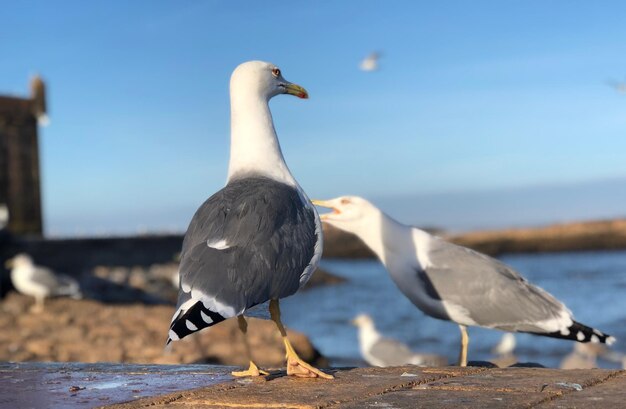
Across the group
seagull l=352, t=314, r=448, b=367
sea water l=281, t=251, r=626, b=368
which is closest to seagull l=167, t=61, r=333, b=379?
seagull l=352, t=314, r=448, b=367

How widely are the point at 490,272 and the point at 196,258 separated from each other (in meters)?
2.87

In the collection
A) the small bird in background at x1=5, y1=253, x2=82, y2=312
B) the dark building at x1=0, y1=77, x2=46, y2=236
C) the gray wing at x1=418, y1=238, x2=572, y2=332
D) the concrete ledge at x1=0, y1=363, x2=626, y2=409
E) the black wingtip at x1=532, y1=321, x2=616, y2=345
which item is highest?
the dark building at x1=0, y1=77, x2=46, y2=236

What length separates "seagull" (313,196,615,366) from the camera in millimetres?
5910

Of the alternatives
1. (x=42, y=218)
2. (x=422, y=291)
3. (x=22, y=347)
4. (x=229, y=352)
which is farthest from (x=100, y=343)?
(x=42, y=218)

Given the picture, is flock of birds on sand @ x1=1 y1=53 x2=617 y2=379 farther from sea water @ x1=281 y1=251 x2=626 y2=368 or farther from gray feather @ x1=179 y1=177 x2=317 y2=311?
sea water @ x1=281 y1=251 x2=626 y2=368

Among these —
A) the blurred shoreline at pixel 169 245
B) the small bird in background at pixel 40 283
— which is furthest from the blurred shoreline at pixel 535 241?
the small bird in background at pixel 40 283

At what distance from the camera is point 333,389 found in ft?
12.4

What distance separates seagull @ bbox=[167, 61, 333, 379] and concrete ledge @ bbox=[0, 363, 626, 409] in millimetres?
283

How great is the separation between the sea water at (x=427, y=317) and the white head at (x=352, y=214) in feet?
22.7

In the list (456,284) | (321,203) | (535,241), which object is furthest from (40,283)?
(535,241)

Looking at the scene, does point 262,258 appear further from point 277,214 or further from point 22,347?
point 22,347

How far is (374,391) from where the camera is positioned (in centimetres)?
371

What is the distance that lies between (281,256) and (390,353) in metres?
5.77

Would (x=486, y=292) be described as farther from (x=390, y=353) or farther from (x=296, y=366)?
(x=390, y=353)
